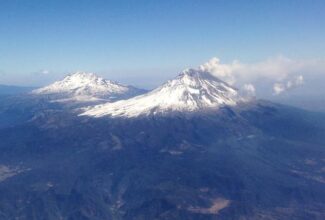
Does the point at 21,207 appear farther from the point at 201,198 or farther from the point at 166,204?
the point at 201,198

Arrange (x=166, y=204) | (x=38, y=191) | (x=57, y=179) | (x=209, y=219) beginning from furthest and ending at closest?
(x=57, y=179)
(x=38, y=191)
(x=166, y=204)
(x=209, y=219)

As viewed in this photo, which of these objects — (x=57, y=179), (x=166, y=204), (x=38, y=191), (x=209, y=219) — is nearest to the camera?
(x=209, y=219)

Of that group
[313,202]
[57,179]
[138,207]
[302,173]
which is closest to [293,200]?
[313,202]

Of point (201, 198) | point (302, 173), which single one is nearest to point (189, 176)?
point (201, 198)

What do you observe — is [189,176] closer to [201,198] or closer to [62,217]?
[201,198]

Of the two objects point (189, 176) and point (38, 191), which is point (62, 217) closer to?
point (38, 191)

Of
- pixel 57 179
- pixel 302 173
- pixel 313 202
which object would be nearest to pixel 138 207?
pixel 57 179

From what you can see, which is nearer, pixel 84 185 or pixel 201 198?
pixel 201 198

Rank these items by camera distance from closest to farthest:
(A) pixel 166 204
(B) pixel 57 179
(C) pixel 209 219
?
(C) pixel 209 219, (A) pixel 166 204, (B) pixel 57 179

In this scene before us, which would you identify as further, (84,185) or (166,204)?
(84,185)
